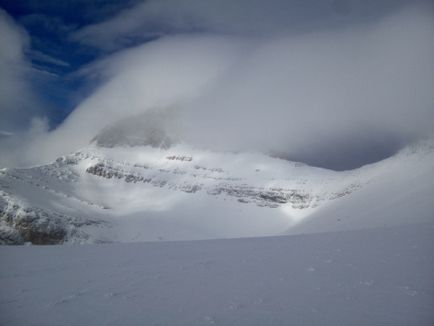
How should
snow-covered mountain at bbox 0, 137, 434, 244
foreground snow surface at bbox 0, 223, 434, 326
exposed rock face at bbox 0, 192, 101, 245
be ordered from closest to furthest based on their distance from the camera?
1. foreground snow surface at bbox 0, 223, 434, 326
2. snow-covered mountain at bbox 0, 137, 434, 244
3. exposed rock face at bbox 0, 192, 101, 245

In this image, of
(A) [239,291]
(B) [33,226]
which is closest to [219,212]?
(B) [33,226]

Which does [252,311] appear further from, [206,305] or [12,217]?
[12,217]

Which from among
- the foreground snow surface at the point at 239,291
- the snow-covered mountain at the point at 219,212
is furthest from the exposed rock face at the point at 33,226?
the foreground snow surface at the point at 239,291

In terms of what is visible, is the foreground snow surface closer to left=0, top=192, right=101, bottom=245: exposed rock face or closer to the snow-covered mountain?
the snow-covered mountain

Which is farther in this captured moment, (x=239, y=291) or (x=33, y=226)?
(x=33, y=226)

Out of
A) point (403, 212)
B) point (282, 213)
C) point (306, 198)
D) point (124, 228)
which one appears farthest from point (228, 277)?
point (306, 198)

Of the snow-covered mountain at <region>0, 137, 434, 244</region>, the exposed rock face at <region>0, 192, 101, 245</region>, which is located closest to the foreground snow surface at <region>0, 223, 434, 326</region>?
the snow-covered mountain at <region>0, 137, 434, 244</region>

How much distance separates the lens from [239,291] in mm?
8891

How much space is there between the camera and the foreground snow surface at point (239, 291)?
22.3ft

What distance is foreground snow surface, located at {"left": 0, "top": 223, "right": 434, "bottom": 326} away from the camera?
6.79m

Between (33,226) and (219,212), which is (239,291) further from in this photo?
(219,212)

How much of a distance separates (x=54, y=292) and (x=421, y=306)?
9654mm

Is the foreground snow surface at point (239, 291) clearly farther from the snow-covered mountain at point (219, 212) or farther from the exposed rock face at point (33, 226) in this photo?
the exposed rock face at point (33, 226)

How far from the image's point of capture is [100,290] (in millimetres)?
9688
